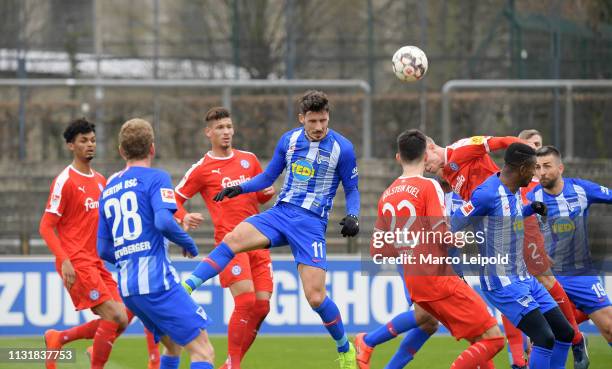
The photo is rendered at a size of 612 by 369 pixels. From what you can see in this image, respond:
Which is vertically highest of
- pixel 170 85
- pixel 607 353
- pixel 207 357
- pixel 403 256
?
pixel 170 85

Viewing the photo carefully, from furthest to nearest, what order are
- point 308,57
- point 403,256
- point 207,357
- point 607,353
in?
point 308,57 < point 607,353 < point 403,256 < point 207,357

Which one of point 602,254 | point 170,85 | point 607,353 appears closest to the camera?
point 607,353

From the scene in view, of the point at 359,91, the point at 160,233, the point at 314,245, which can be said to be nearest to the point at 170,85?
the point at 359,91

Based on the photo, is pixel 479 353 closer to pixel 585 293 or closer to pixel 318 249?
pixel 318 249

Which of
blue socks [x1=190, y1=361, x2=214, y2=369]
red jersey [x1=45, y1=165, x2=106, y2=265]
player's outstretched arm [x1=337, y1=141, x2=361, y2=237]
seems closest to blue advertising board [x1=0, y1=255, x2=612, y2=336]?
red jersey [x1=45, y1=165, x2=106, y2=265]

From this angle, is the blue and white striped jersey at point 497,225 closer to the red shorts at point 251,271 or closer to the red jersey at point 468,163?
the red jersey at point 468,163

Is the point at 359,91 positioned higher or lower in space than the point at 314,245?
higher

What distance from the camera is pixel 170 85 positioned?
15.6 meters

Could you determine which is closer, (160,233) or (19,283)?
(160,233)

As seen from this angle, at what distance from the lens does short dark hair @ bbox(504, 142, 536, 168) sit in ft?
25.1

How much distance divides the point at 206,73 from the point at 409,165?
456 inches

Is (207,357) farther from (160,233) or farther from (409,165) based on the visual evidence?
(409,165)

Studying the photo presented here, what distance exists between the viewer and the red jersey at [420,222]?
7.52m

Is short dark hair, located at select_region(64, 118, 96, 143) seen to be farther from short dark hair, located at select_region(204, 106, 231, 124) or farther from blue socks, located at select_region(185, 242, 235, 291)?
blue socks, located at select_region(185, 242, 235, 291)
